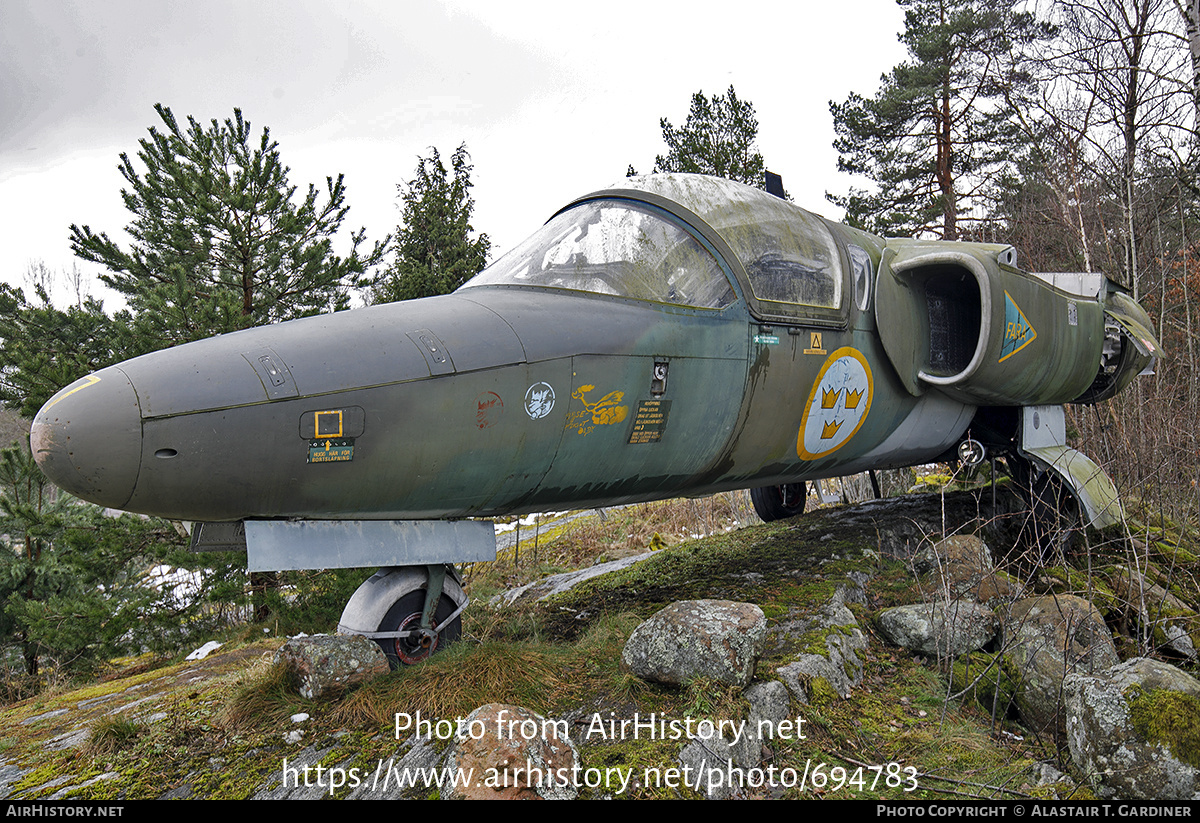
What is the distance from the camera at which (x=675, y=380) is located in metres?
3.89

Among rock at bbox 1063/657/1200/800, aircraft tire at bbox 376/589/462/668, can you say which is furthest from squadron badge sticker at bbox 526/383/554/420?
rock at bbox 1063/657/1200/800

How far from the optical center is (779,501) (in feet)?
29.6

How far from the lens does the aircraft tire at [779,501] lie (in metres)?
8.96

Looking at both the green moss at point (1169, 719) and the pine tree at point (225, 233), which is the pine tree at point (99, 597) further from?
the green moss at point (1169, 719)

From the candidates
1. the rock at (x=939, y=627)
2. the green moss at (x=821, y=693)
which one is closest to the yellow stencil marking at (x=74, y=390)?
the green moss at (x=821, y=693)

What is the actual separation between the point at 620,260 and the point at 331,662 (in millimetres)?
2585

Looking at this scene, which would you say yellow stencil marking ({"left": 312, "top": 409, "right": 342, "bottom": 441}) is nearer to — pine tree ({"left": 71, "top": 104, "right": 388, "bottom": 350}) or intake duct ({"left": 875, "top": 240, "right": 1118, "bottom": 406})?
intake duct ({"left": 875, "top": 240, "right": 1118, "bottom": 406})

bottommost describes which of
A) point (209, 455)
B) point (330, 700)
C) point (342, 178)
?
point (330, 700)

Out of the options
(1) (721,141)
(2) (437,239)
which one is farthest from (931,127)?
(2) (437,239)

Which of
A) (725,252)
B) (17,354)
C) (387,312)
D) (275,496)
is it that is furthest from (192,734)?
(17,354)

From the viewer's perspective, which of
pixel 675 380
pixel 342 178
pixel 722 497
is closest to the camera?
pixel 675 380

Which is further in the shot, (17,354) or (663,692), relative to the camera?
(17,354)

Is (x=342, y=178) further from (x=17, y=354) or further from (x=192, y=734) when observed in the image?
(x=192, y=734)
